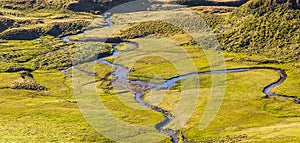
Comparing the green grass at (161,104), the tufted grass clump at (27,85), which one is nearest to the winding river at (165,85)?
the green grass at (161,104)

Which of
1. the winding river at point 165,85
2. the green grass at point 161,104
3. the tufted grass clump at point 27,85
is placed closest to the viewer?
the green grass at point 161,104

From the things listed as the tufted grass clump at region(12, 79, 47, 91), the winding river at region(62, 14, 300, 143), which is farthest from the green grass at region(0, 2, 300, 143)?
the tufted grass clump at region(12, 79, 47, 91)

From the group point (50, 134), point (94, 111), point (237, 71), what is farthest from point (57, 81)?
point (237, 71)

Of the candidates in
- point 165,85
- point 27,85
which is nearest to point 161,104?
point 165,85

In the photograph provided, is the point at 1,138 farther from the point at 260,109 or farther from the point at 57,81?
the point at 260,109

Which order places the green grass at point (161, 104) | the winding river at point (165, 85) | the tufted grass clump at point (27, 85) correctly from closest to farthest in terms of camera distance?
the green grass at point (161, 104), the winding river at point (165, 85), the tufted grass clump at point (27, 85)

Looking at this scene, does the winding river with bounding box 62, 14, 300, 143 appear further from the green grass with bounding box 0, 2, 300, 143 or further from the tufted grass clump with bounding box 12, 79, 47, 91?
the tufted grass clump with bounding box 12, 79, 47, 91

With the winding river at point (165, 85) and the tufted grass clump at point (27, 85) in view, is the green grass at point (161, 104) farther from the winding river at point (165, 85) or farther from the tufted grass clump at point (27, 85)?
the tufted grass clump at point (27, 85)

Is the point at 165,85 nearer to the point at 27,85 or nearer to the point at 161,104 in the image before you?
the point at 161,104

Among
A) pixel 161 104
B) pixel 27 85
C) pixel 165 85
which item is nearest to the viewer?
pixel 161 104

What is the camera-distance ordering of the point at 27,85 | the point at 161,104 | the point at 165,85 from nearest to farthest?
the point at 161,104, the point at 165,85, the point at 27,85

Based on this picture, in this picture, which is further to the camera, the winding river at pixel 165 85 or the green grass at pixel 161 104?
the winding river at pixel 165 85
